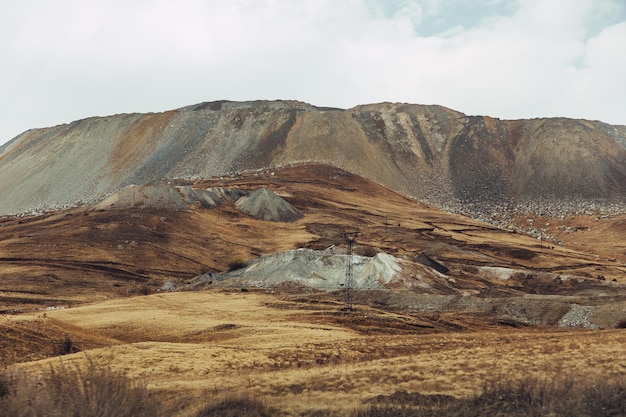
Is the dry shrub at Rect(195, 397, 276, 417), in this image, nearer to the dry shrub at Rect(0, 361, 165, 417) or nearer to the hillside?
the hillside

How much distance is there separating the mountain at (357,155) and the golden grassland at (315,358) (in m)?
70.2

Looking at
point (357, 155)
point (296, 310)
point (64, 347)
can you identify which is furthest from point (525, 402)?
point (357, 155)

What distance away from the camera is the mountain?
348 feet

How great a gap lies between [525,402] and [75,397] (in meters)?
11.3

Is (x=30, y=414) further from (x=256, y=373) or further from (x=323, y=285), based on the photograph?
(x=323, y=285)

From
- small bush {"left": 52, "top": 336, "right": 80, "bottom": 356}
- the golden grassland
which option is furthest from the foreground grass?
small bush {"left": 52, "top": 336, "right": 80, "bottom": 356}

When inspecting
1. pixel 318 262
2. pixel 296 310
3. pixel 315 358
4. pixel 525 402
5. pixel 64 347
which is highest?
pixel 64 347

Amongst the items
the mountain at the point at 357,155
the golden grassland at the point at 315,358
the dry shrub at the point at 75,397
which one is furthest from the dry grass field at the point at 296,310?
the mountain at the point at 357,155

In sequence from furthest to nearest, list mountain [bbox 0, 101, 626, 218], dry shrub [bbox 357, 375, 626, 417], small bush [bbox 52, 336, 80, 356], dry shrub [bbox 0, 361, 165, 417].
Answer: mountain [bbox 0, 101, 626, 218] < small bush [bbox 52, 336, 80, 356] < dry shrub [bbox 357, 375, 626, 417] < dry shrub [bbox 0, 361, 165, 417]

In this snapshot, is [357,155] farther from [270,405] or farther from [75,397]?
[75,397]

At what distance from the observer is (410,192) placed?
355 ft

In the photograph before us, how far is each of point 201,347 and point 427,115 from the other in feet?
370

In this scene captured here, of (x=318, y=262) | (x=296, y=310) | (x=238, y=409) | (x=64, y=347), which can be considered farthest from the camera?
(x=318, y=262)

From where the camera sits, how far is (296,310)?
4084 cm
